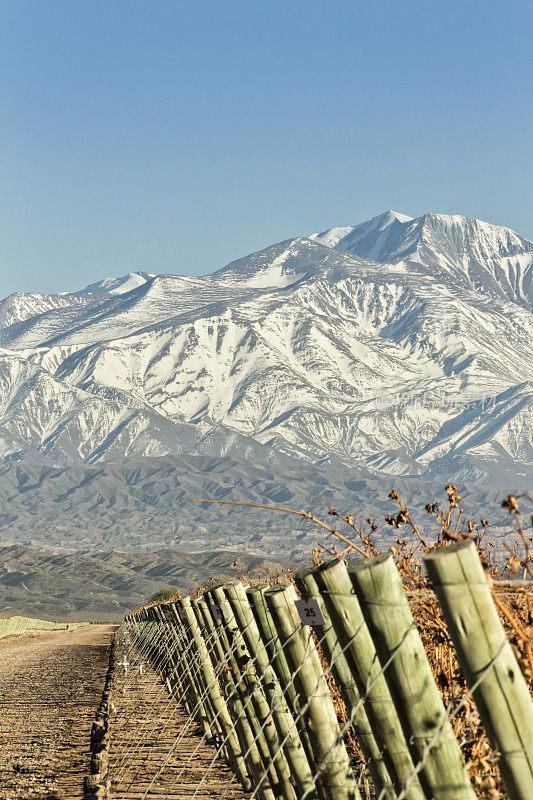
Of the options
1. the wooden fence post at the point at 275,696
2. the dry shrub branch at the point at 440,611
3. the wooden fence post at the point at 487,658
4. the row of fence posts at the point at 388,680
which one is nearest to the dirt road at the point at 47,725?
the wooden fence post at the point at 275,696

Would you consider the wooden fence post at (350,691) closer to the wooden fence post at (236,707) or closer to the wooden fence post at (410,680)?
the wooden fence post at (410,680)

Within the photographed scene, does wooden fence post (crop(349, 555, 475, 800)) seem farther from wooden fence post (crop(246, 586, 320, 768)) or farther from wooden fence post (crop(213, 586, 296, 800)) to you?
wooden fence post (crop(213, 586, 296, 800))

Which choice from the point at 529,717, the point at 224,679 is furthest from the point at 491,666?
the point at 224,679

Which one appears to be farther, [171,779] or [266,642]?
[171,779]

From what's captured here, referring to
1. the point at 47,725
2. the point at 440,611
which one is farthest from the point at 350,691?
the point at 47,725

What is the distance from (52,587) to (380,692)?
652 ft

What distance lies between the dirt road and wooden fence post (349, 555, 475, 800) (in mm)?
6077

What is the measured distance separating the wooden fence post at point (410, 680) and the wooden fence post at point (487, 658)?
363mm

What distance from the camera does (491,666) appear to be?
2.93m

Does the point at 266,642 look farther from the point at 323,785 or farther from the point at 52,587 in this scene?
the point at 52,587

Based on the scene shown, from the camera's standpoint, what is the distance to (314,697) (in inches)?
202

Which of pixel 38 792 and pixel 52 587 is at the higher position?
pixel 38 792

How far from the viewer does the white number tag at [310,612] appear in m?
4.59

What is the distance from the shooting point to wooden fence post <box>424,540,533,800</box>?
290 cm
